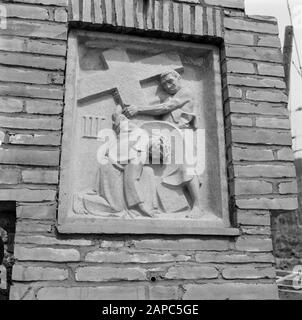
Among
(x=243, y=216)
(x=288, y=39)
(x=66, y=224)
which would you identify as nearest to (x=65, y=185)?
(x=66, y=224)

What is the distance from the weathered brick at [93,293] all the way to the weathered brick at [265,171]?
107cm

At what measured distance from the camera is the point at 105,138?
2996mm

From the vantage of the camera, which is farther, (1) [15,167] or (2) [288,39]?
(2) [288,39]

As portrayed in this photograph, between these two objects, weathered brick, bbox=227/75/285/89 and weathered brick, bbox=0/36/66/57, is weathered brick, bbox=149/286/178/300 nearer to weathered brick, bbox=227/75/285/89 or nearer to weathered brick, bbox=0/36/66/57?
weathered brick, bbox=227/75/285/89

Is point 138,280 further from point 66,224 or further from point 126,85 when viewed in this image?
point 126,85

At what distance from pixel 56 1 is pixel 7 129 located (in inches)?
41.0

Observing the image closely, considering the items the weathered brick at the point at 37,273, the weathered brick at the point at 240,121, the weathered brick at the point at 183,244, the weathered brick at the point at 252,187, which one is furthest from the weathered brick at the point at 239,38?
the weathered brick at the point at 37,273

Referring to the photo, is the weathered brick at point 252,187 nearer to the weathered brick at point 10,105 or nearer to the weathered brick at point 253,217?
the weathered brick at point 253,217

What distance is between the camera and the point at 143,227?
271 cm

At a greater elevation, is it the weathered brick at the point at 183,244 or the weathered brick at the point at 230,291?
the weathered brick at the point at 183,244

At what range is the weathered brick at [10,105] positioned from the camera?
272cm

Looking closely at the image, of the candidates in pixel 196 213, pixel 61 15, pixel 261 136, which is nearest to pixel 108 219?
pixel 196 213

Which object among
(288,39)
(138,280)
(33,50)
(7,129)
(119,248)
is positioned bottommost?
(138,280)

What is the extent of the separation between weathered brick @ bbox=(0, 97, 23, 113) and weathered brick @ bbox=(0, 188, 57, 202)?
0.55 m
